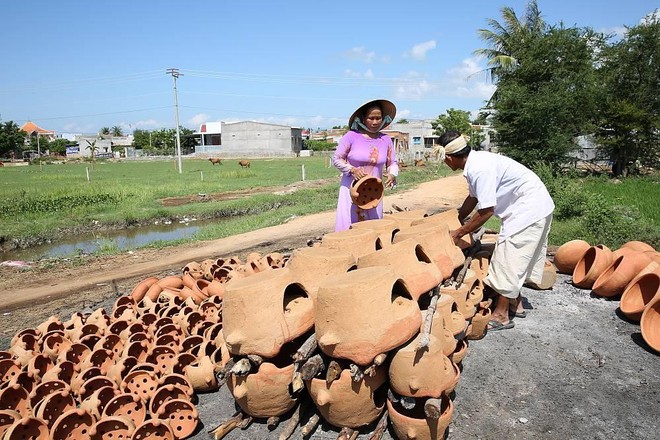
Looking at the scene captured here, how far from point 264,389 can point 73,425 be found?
1.10 meters

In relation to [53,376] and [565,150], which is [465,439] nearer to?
[53,376]

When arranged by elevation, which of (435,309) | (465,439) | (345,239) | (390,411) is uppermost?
(345,239)

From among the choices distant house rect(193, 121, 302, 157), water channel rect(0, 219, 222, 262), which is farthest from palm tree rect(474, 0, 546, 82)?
distant house rect(193, 121, 302, 157)

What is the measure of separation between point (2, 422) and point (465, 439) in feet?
8.63

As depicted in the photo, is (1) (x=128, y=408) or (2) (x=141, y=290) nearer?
(1) (x=128, y=408)

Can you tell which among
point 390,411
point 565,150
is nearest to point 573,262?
point 390,411

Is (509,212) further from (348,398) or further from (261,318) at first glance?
(261,318)

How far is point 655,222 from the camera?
827 cm

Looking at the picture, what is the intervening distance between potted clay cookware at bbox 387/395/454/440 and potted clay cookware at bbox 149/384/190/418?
50.6 inches

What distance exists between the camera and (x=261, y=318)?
2.42 meters

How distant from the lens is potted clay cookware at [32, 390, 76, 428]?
105 inches

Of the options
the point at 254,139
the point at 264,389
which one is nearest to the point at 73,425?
the point at 264,389

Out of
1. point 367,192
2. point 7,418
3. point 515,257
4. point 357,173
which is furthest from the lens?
point 367,192

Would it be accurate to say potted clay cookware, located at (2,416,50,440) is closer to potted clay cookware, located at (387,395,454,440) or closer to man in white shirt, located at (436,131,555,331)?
potted clay cookware, located at (387,395,454,440)
